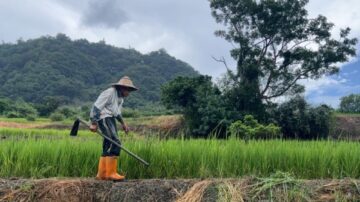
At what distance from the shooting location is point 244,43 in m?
26.9

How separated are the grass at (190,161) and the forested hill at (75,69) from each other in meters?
36.2

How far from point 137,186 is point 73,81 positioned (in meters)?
43.2

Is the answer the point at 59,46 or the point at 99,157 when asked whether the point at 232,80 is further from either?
the point at 59,46

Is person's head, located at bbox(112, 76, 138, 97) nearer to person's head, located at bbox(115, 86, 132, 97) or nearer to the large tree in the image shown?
person's head, located at bbox(115, 86, 132, 97)

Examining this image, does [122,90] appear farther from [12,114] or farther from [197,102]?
[12,114]

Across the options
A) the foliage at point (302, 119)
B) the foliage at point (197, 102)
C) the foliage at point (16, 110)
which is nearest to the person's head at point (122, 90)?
the foliage at point (197, 102)

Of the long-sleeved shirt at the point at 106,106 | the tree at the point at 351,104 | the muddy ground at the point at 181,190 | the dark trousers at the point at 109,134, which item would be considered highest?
the tree at the point at 351,104

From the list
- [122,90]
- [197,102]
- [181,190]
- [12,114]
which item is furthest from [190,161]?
[12,114]

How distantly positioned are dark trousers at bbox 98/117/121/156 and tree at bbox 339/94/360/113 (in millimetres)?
29711

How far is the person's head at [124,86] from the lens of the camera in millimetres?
6953

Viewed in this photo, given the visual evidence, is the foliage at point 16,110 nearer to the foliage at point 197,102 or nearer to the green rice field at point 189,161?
the foliage at point 197,102

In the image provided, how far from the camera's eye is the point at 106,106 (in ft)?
22.6

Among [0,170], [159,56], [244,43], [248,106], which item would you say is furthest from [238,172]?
[159,56]

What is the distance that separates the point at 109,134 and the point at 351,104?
3053cm
